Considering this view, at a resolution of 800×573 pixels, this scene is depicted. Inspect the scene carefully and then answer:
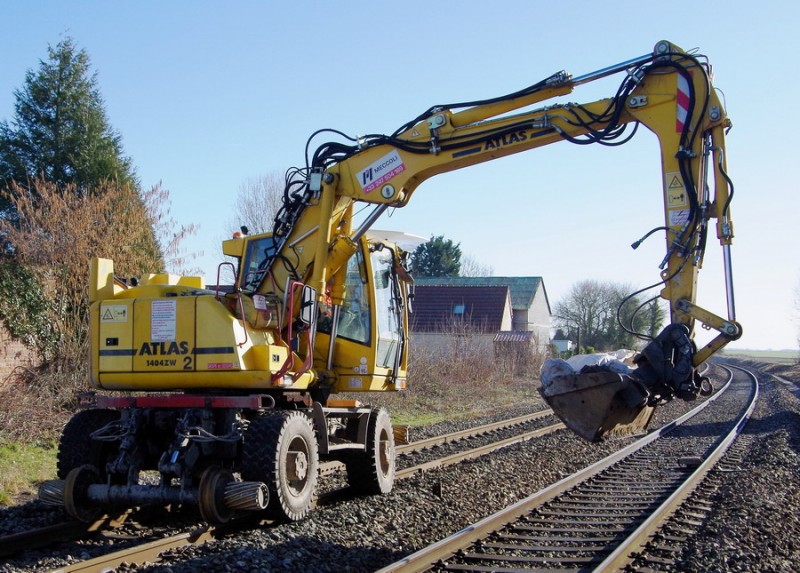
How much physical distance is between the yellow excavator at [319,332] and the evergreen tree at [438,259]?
50847mm

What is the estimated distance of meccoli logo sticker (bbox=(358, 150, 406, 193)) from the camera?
849cm

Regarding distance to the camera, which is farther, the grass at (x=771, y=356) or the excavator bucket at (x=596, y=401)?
the grass at (x=771, y=356)

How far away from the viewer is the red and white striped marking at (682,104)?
7.12m

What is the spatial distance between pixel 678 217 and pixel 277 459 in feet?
13.9

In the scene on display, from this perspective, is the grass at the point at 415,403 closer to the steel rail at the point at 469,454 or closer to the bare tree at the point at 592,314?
the steel rail at the point at 469,454

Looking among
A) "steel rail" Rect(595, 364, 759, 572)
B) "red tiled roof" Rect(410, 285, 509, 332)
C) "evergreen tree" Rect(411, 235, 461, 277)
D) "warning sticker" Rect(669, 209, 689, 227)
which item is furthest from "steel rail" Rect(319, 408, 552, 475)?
"evergreen tree" Rect(411, 235, 461, 277)

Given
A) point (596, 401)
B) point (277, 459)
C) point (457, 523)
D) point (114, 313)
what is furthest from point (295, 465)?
point (596, 401)

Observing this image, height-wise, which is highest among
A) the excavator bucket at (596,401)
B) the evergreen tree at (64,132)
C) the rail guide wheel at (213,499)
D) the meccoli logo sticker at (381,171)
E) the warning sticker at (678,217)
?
the evergreen tree at (64,132)

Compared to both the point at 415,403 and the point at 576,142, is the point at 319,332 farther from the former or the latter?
the point at 415,403

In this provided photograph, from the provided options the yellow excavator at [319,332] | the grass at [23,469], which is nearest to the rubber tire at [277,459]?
the yellow excavator at [319,332]

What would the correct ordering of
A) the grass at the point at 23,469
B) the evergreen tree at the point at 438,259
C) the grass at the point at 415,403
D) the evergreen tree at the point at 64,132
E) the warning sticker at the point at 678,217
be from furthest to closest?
the evergreen tree at the point at 438,259
the evergreen tree at the point at 64,132
the grass at the point at 415,403
the grass at the point at 23,469
the warning sticker at the point at 678,217

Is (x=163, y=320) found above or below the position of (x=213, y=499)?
above

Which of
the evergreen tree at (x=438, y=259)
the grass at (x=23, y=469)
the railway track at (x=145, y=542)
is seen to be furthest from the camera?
the evergreen tree at (x=438, y=259)

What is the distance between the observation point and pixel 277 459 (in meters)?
7.03
